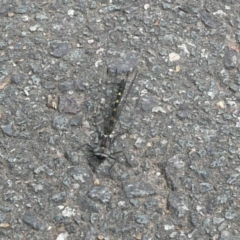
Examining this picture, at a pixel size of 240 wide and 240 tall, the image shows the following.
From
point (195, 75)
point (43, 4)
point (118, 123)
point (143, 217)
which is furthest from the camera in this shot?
point (43, 4)

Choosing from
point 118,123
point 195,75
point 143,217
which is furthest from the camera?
point 195,75

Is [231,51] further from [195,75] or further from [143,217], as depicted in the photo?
[143,217]

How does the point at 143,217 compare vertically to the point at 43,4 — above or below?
below

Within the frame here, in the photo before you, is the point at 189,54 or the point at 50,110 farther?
the point at 189,54

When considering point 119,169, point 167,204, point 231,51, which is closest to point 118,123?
point 119,169

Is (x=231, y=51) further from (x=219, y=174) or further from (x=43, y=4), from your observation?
(x=43, y=4)

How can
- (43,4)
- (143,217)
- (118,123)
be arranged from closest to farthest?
(143,217) < (118,123) < (43,4)
